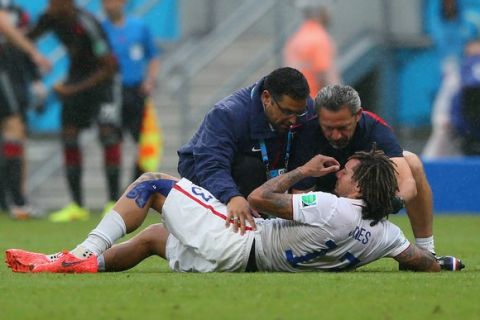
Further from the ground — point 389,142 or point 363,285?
point 389,142

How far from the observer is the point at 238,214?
28.8 ft

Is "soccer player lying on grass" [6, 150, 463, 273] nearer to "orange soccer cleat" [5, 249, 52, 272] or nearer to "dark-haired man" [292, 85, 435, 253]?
"orange soccer cleat" [5, 249, 52, 272]

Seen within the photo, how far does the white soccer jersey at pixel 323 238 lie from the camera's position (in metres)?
8.56

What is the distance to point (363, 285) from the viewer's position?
8156 millimetres

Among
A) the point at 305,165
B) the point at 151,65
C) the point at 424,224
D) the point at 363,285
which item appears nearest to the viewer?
the point at 363,285

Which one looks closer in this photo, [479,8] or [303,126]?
[303,126]

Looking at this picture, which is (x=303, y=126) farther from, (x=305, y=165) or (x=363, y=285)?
(x=363, y=285)

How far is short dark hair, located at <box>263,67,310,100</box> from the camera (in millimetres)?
9023

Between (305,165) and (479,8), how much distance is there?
36.4 ft

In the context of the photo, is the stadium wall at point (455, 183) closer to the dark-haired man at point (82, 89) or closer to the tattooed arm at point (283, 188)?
the dark-haired man at point (82, 89)

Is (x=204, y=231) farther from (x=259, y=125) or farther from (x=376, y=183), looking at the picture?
(x=376, y=183)

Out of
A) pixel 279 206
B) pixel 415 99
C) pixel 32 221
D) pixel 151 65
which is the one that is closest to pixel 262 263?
pixel 279 206

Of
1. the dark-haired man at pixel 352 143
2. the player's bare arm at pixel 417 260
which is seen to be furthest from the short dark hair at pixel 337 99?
the player's bare arm at pixel 417 260

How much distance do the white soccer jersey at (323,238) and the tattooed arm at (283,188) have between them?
7cm
